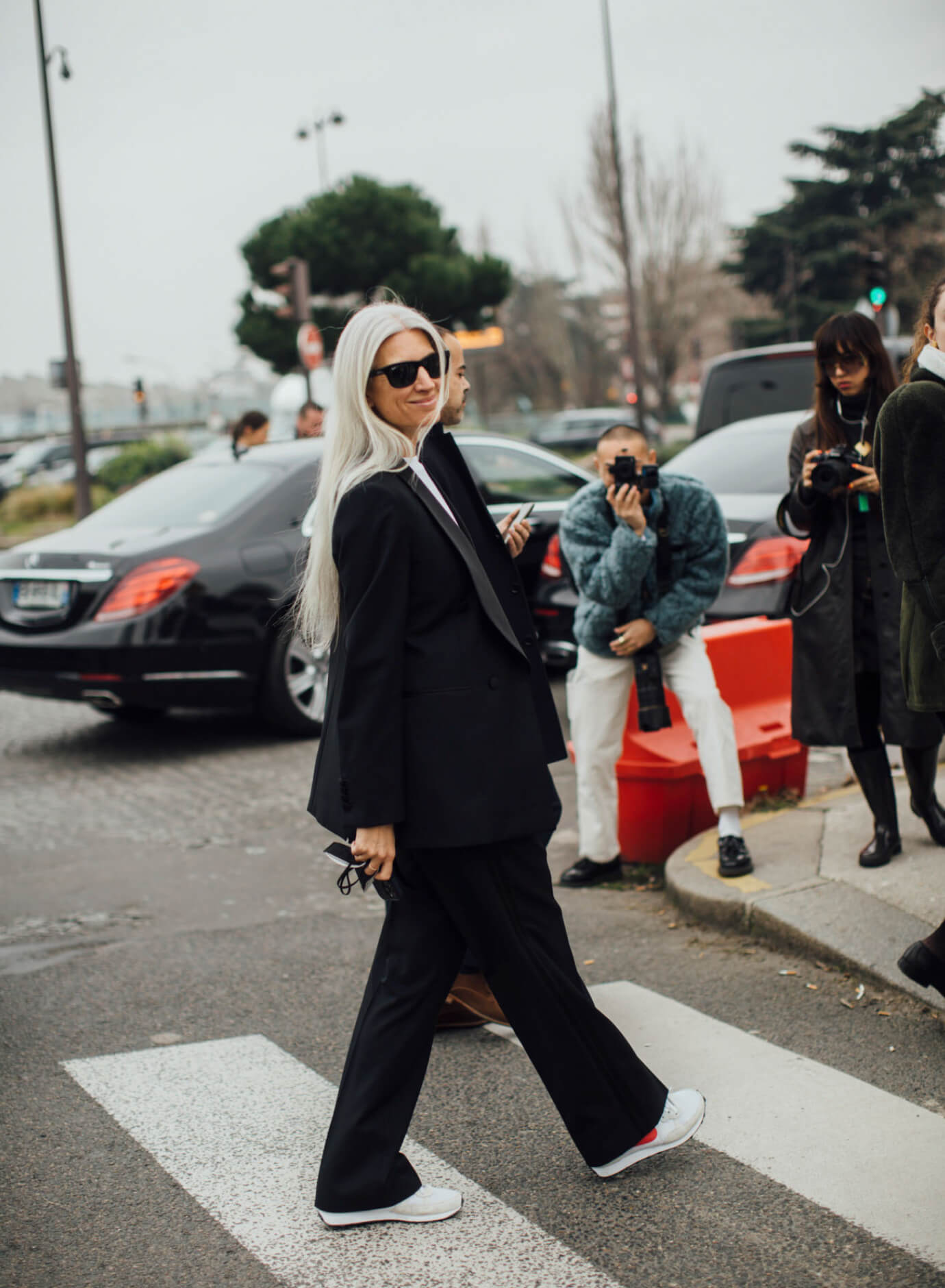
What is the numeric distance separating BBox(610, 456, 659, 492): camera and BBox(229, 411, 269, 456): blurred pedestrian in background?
5401mm

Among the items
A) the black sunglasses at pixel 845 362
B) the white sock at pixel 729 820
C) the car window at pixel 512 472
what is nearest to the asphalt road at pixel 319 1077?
the white sock at pixel 729 820

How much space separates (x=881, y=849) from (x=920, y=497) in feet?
5.80

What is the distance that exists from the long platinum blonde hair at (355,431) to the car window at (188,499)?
4979mm

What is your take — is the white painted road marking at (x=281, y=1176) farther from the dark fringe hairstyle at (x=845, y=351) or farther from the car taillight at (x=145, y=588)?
the car taillight at (x=145, y=588)

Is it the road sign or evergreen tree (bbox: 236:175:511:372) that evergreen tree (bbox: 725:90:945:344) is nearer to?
evergreen tree (bbox: 236:175:511:372)

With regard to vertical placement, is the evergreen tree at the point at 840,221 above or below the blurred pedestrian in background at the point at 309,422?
above

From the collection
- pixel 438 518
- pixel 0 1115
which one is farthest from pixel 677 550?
pixel 0 1115

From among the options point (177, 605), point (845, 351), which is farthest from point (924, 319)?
point (177, 605)

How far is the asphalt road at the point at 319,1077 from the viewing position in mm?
2604

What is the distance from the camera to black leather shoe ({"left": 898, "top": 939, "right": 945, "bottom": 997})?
11.1 ft

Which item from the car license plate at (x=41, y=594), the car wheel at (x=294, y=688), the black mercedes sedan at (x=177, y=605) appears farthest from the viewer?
the car wheel at (x=294, y=688)

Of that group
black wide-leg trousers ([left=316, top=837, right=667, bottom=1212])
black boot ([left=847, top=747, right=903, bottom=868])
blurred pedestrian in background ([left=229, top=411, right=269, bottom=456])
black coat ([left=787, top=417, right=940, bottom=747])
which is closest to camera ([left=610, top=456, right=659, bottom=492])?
black coat ([left=787, top=417, right=940, bottom=747])

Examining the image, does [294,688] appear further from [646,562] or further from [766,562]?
[646,562]

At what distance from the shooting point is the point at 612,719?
490 centimetres
